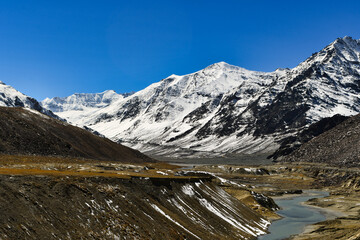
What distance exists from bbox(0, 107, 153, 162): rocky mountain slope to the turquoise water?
70.9m

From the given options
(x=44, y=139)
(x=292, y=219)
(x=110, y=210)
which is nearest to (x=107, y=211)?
(x=110, y=210)

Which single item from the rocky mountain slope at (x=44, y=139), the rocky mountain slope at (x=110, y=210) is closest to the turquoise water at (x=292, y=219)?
the rocky mountain slope at (x=110, y=210)

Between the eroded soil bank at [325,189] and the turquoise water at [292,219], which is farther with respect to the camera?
the turquoise water at [292,219]

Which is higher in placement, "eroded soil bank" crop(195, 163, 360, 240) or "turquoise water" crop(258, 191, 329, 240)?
"eroded soil bank" crop(195, 163, 360, 240)

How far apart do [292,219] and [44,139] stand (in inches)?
3231

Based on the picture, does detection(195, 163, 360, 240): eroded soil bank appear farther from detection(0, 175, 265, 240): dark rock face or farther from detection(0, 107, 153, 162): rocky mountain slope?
detection(0, 107, 153, 162): rocky mountain slope

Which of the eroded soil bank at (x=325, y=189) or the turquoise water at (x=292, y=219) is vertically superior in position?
the eroded soil bank at (x=325, y=189)

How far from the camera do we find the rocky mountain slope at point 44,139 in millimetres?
102312

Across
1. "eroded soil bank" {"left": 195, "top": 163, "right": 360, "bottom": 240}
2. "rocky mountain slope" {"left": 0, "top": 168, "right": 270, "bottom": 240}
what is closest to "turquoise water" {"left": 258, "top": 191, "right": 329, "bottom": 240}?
"eroded soil bank" {"left": 195, "top": 163, "right": 360, "bottom": 240}

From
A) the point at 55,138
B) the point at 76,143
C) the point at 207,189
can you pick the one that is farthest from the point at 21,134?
the point at 207,189

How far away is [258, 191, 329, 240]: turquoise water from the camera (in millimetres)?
57409

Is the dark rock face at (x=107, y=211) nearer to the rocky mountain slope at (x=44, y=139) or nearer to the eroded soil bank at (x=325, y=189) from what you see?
the eroded soil bank at (x=325, y=189)

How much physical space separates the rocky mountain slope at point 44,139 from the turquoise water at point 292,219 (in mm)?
70897

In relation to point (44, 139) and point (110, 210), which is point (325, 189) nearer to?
point (44, 139)
